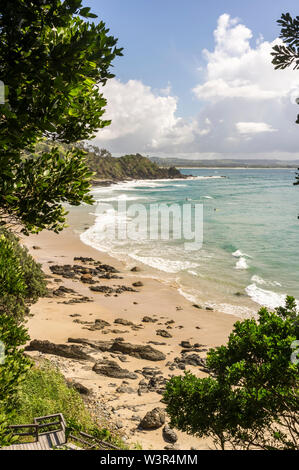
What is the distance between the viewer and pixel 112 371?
14.9m

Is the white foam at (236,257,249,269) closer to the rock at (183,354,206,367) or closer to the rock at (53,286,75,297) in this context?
the rock at (53,286,75,297)

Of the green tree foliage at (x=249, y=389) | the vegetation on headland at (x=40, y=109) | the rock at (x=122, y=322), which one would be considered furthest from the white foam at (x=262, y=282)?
the vegetation on headland at (x=40, y=109)

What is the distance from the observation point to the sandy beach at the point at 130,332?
1240cm

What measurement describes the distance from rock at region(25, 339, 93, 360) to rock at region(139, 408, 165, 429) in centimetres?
527

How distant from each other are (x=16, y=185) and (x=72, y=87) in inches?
87.3

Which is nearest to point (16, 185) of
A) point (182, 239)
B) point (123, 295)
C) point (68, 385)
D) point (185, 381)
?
point (185, 381)

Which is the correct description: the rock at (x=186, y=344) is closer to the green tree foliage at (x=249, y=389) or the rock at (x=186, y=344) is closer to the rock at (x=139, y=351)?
the rock at (x=139, y=351)

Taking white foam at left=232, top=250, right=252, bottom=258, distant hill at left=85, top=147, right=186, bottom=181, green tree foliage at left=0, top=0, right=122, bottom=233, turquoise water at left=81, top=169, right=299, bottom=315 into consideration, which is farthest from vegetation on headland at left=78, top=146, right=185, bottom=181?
green tree foliage at left=0, top=0, right=122, bottom=233

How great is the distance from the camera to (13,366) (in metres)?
4.87

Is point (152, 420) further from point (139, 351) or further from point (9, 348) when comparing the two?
point (9, 348)

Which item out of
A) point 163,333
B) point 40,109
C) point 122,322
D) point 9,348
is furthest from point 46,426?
point 122,322

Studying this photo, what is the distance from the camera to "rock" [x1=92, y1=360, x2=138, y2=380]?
1482 centimetres

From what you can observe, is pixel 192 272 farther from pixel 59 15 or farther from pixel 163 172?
pixel 163 172

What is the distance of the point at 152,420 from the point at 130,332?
8.24 m
